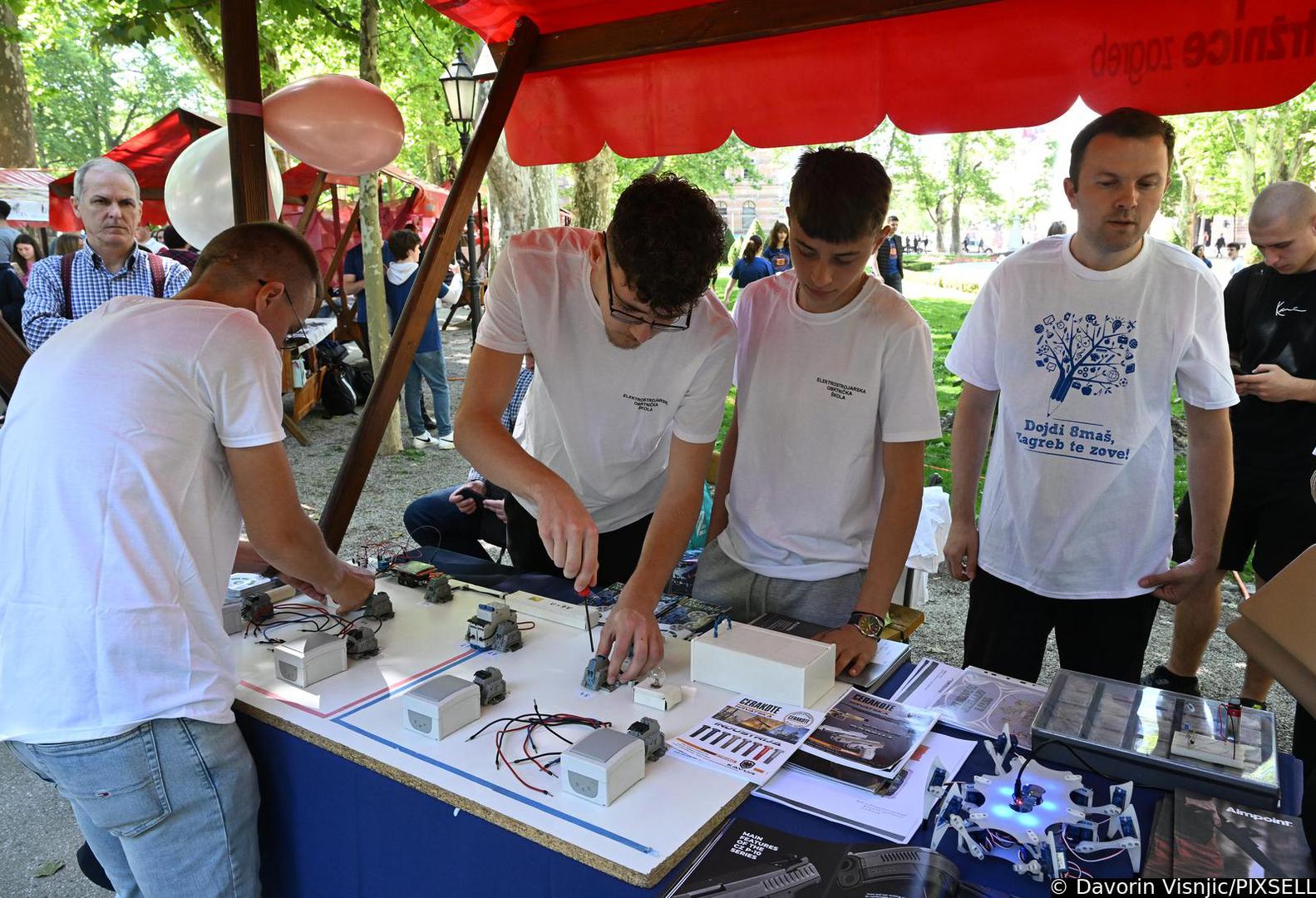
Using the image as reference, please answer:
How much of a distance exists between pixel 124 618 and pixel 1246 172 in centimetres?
1830

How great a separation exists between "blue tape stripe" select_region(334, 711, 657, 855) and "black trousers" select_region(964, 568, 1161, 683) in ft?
4.48

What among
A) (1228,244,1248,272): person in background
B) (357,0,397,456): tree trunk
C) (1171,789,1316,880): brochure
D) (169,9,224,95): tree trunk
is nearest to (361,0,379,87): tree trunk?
(357,0,397,456): tree trunk

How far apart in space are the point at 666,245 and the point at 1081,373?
112cm

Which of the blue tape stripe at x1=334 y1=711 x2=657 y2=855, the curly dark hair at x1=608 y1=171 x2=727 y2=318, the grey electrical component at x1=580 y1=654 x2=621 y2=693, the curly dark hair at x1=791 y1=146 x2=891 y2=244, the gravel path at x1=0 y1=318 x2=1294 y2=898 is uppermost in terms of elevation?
the curly dark hair at x1=791 y1=146 x2=891 y2=244

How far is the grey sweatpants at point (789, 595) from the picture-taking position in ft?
6.54

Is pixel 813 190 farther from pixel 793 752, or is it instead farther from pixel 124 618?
pixel 124 618

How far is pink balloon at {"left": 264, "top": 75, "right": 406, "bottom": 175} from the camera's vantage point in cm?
284

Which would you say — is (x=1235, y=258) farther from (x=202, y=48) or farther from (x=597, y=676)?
(x=597, y=676)

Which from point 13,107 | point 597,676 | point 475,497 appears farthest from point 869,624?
point 13,107

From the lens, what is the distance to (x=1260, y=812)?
1.24 m

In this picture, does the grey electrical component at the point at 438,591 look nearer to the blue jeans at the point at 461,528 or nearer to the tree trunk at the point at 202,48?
the blue jeans at the point at 461,528

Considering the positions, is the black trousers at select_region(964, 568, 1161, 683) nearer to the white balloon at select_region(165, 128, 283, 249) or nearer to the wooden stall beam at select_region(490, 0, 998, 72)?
the wooden stall beam at select_region(490, 0, 998, 72)

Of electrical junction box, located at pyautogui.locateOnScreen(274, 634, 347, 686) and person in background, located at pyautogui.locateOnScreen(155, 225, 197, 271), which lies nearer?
electrical junction box, located at pyautogui.locateOnScreen(274, 634, 347, 686)

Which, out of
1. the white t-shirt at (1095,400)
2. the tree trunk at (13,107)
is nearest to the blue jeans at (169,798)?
the white t-shirt at (1095,400)
